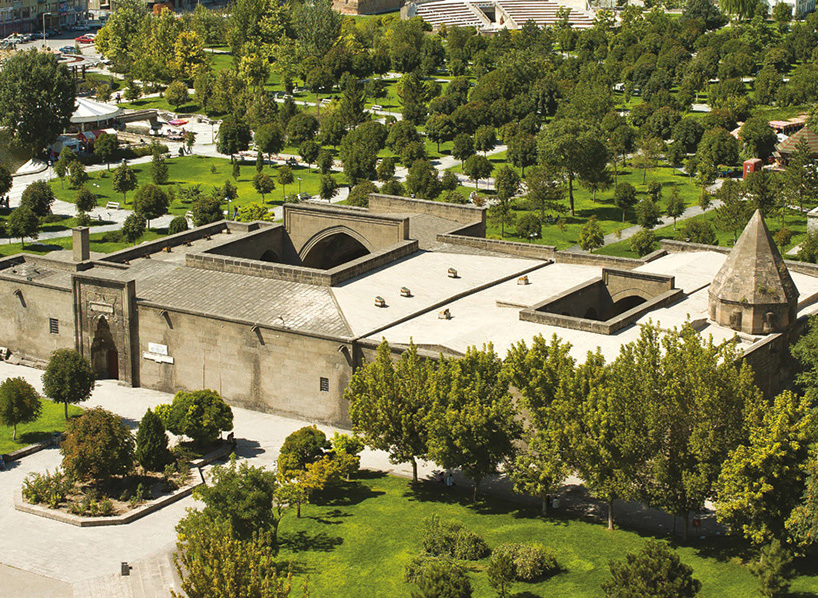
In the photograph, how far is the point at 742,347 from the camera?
179 ft

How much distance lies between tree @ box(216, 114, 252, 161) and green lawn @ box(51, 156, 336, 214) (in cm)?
133

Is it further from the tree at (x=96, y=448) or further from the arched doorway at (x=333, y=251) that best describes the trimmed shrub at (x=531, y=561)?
the arched doorway at (x=333, y=251)

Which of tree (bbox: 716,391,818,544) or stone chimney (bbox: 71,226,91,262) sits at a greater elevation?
stone chimney (bbox: 71,226,91,262)

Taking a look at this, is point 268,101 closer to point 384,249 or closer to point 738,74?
point 738,74

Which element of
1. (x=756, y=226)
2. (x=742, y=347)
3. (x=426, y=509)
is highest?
(x=756, y=226)

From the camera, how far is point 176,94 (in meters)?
143

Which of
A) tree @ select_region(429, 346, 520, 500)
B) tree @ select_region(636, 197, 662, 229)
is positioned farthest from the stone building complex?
tree @ select_region(636, 197, 662, 229)

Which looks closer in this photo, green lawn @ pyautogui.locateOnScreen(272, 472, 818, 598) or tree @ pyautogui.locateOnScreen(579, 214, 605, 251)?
green lawn @ pyautogui.locateOnScreen(272, 472, 818, 598)

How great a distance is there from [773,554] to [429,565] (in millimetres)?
11224

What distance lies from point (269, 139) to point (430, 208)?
42.4m

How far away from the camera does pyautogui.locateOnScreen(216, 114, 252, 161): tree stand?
11806cm

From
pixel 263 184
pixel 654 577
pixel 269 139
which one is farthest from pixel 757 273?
pixel 269 139

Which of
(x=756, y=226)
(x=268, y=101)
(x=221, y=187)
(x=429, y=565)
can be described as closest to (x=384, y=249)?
(x=756, y=226)

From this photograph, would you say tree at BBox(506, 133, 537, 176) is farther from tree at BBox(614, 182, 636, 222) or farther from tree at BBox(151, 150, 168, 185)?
tree at BBox(151, 150, 168, 185)
